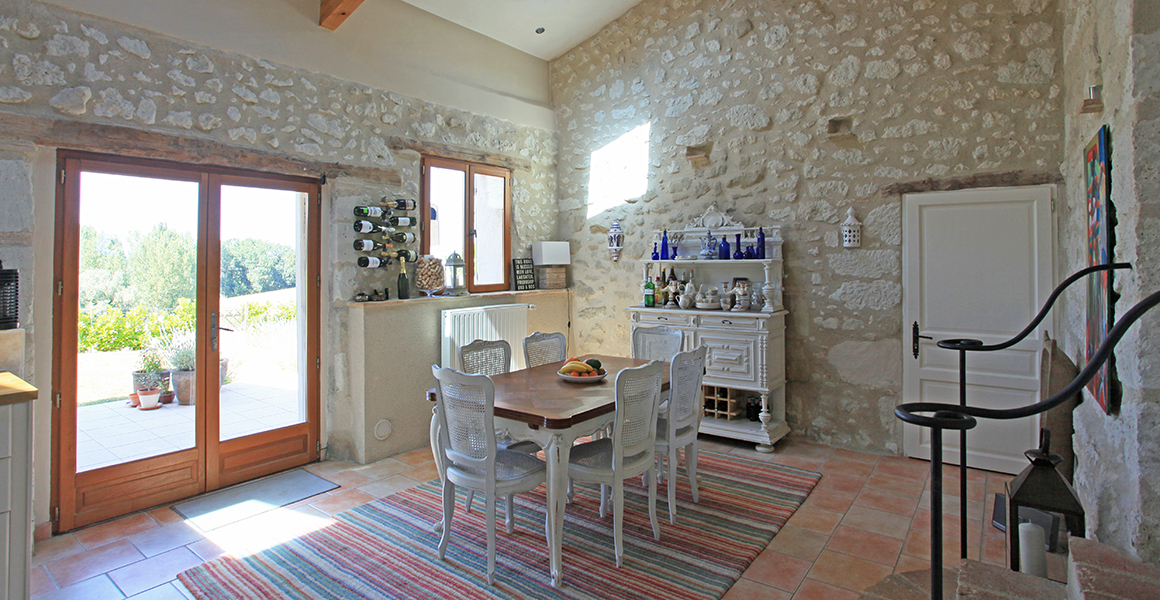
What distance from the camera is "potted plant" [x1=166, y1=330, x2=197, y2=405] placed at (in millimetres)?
3791

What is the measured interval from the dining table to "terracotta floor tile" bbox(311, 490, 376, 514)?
0.76 m

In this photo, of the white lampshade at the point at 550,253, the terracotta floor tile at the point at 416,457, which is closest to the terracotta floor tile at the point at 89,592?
the terracotta floor tile at the point at 416,457

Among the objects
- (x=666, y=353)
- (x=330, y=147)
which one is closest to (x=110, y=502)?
→ (x=330, y=147)

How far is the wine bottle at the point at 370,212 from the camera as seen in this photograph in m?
4.54

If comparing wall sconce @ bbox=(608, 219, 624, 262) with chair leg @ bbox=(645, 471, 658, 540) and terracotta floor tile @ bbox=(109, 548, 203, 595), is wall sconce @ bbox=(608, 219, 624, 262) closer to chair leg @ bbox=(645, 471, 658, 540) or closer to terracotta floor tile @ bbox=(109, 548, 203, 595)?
chair leg @ bbox=(645, 471, 658, 540)

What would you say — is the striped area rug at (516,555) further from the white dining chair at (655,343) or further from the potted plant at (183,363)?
the potted plant at (183,363)

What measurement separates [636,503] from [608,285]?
269 cm

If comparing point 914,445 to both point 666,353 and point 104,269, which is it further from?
point 104,269

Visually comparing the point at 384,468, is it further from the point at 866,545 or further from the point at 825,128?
the point at 825,128

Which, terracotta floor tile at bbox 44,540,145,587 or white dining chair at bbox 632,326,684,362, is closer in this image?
terracotta floor tile at bbox 44,540,145,587

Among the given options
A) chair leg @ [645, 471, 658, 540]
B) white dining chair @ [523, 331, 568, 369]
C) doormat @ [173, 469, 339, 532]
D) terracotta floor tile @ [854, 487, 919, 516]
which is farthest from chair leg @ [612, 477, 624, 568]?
doormat @ [173, 469, 339, 532]

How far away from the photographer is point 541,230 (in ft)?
20.1

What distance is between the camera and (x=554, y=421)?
8.75ft

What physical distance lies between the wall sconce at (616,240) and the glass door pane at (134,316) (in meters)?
3.38
